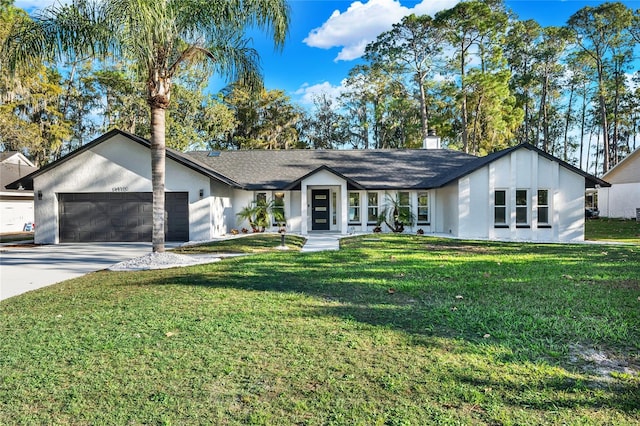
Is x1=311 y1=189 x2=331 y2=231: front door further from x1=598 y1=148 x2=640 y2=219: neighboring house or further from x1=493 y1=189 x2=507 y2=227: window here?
x1=598 y1=148 x2=640 y2=219: neighboring house

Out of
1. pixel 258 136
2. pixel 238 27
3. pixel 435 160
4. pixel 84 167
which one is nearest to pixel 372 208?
pixel 435 160

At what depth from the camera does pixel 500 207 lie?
1680 cm

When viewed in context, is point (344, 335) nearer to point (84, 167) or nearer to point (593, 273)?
point (593, 273)

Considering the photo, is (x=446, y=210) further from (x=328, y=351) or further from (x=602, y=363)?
(x=328, y=351)

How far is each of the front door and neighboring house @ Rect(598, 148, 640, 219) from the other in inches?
893

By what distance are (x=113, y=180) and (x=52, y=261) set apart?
6.20 meters

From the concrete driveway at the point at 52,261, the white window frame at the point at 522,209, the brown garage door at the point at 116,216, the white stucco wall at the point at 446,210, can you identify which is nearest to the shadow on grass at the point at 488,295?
the concrete driveway at the point at 52,261

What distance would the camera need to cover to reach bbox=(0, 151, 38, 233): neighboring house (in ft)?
78.2

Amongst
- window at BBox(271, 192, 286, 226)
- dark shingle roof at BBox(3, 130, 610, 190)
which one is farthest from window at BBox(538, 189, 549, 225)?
window at BBox(271, 192, 286, 226)

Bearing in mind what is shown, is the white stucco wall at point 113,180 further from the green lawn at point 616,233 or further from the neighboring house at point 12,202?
the green lawn at point 616,233

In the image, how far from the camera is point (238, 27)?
1108cm

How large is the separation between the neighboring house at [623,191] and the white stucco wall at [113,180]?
2904cm

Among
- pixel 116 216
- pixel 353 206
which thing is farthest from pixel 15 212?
pixel 353 206

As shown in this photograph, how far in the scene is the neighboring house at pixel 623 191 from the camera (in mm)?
27531
